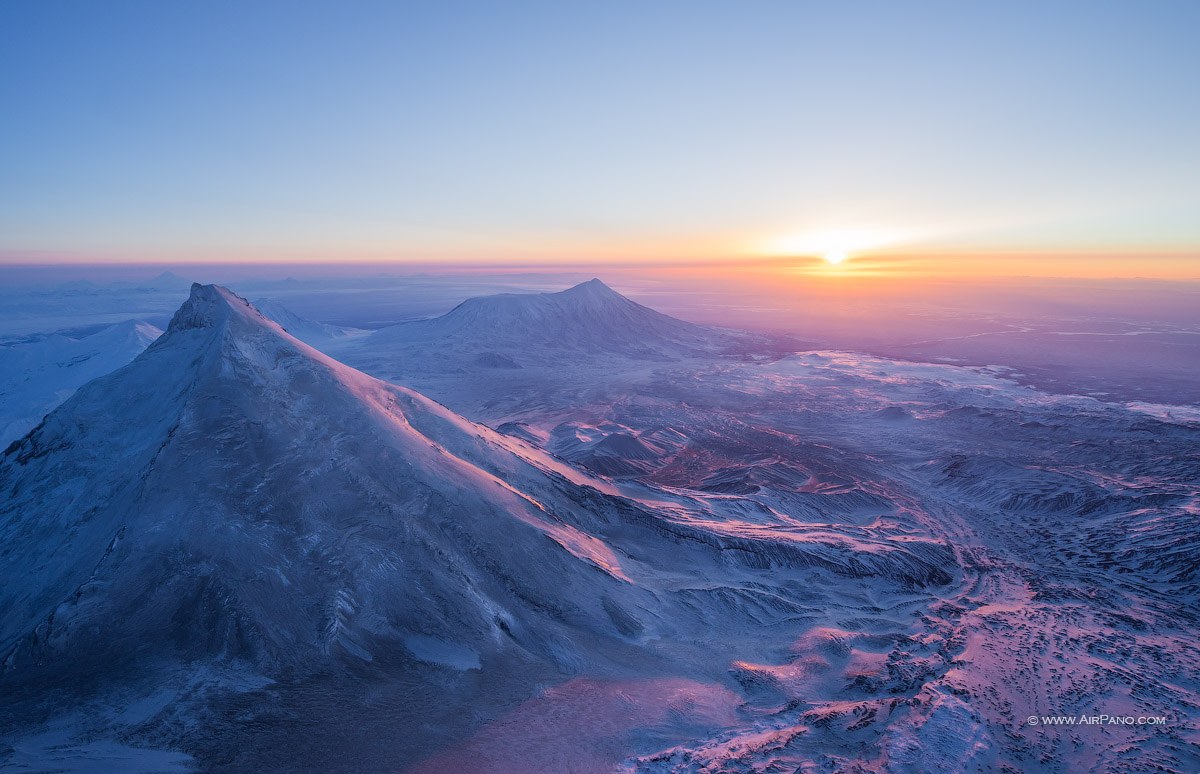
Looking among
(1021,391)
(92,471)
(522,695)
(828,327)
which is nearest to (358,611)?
(522,695)

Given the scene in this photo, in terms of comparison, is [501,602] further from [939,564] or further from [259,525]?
[939,564]

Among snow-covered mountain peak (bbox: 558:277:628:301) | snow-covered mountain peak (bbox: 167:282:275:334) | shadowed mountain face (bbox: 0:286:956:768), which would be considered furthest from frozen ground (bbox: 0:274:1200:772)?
snow-covered mountain peak (bbox: 558:277:628:301)

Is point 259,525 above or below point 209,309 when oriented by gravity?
below

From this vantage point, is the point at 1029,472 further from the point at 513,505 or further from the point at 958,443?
the point at 513,505

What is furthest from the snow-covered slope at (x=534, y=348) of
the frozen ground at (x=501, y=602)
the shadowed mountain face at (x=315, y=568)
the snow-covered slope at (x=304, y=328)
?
the frozen ground at (x=501, y=602)

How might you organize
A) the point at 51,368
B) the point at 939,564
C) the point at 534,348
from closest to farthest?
the point at 939,564 < the point at 51,368 < the point at 534,348

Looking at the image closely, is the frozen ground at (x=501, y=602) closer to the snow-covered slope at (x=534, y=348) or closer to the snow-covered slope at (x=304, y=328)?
the snow-covered slope at (x=534, y=348)

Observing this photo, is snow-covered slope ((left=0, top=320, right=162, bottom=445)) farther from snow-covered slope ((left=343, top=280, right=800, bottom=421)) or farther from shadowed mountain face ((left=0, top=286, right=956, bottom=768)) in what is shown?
shadowed mountain face ((left=0, top=286, right=956, bottom=768))

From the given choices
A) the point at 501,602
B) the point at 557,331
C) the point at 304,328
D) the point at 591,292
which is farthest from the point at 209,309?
the point at 304,328
